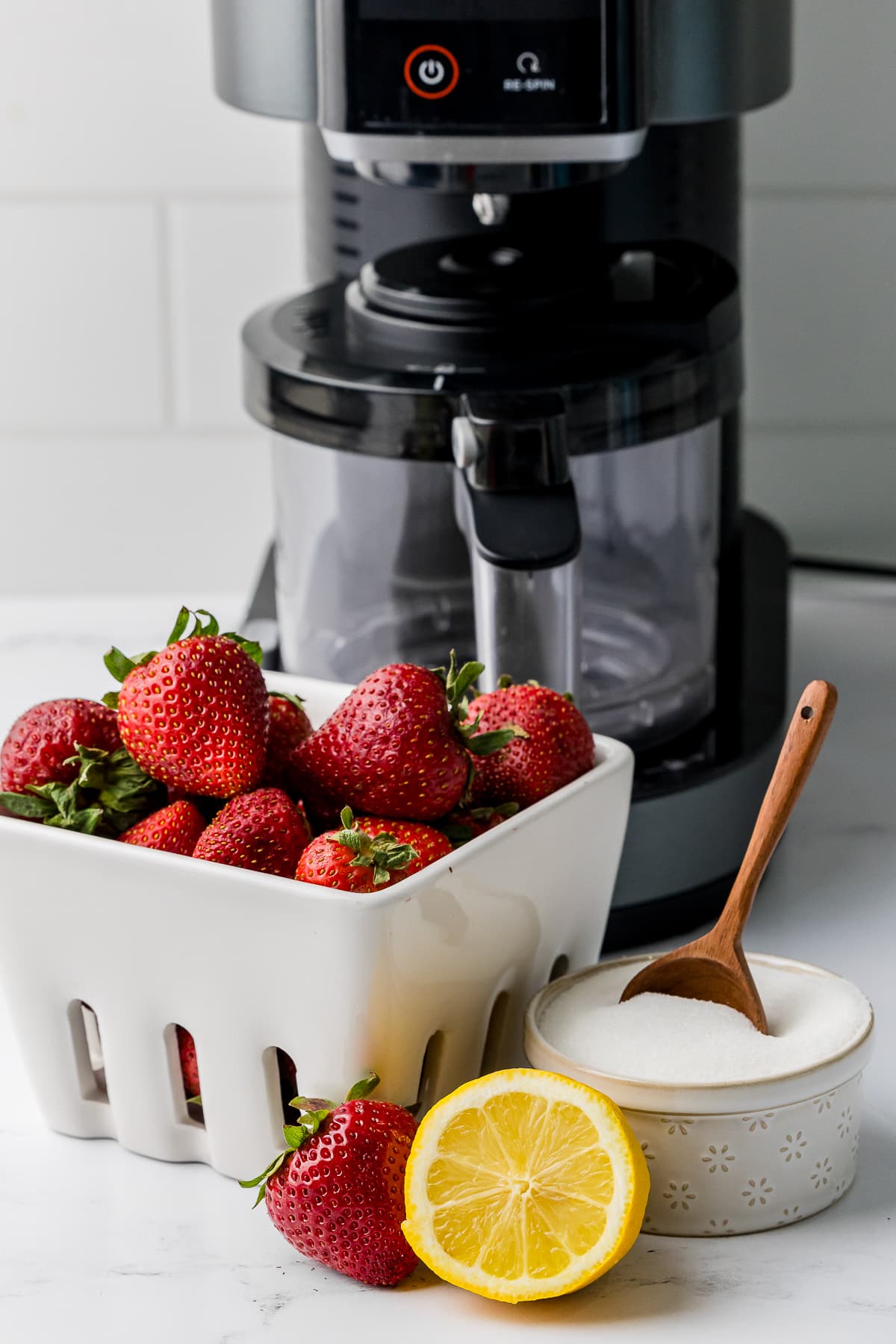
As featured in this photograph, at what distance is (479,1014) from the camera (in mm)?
603

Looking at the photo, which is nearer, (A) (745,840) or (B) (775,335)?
(A) (745,840)

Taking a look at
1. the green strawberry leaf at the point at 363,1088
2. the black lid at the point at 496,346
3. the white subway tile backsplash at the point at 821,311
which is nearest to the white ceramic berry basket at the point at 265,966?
the green strawberry leaf at the point at 363,1088

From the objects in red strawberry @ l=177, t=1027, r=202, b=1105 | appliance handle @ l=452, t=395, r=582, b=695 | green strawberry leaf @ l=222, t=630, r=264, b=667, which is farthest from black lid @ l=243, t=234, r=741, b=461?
red strawberry @ l=177, t=1027, r=202, b=1105

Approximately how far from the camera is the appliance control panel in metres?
0.68

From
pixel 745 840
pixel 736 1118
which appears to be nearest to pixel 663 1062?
pixel 736 1118

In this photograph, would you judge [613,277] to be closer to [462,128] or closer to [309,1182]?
[462,128]

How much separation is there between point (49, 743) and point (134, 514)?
593mm

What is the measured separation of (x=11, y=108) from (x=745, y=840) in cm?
65

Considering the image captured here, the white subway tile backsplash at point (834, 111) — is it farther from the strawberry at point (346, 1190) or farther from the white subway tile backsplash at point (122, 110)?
the strawberry at point (346, 1190)

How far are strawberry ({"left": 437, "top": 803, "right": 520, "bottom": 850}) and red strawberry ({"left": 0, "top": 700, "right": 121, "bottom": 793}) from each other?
0.12 metres

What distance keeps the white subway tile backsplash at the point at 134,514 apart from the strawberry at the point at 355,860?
25.0 inches

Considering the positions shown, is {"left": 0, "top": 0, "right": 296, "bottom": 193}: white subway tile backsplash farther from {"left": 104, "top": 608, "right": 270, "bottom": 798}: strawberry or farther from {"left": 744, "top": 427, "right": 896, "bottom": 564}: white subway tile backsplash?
{"left": 104, "top": 608, "right": 270, "bottom": 798}: strawberry

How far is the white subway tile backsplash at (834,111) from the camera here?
1031 millimetres

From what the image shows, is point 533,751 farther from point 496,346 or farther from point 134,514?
point 134,514
